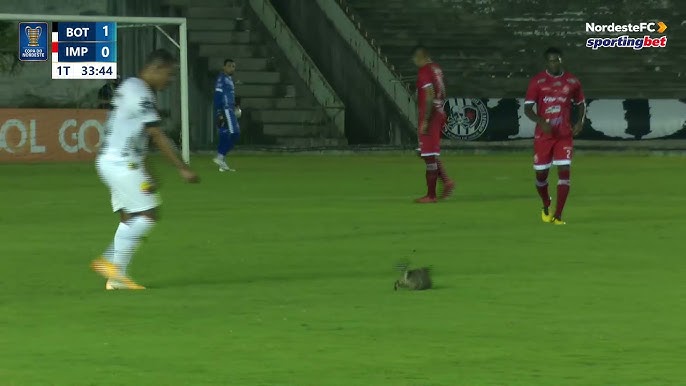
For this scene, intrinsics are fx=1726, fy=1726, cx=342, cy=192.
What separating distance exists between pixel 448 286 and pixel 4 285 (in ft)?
11.0

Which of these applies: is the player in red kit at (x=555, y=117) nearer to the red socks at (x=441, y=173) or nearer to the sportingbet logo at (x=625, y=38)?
the red socks at (x=441, y=173)

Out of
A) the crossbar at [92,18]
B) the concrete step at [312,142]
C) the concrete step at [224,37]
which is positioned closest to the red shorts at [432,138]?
the crossbar at [92,18]

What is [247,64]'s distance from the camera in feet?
141

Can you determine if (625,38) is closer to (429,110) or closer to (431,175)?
(431,175)

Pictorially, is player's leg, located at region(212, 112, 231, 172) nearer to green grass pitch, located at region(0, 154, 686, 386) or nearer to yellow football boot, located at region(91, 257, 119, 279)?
green grass pitch, located at region(0, 154, 686, 386)

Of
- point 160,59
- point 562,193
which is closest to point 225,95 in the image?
point 562,193

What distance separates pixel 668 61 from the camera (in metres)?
45.7

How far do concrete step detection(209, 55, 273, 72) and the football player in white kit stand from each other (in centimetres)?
3006

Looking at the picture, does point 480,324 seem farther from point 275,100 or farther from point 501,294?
point 275,100

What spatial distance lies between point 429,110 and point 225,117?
9.29 metres

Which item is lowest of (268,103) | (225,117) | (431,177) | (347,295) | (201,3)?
(347,295)

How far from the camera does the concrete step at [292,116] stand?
137 feet

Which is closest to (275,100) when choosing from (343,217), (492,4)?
(492,4)

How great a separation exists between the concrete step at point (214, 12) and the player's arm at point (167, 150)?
31.2m
